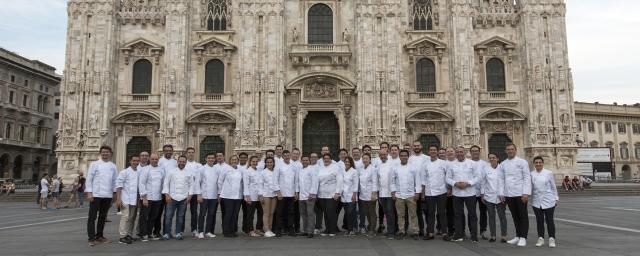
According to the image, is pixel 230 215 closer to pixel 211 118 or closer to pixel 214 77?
pixel 211 118

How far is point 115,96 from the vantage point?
32.4 metres

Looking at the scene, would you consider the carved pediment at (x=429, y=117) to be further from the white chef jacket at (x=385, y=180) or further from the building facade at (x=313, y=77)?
the white chef jacket at (x=385, y=180)

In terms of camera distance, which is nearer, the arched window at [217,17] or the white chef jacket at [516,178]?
the white chef jacket at [516,178]

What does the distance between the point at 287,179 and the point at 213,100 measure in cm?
2132

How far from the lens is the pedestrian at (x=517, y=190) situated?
32.9 ft

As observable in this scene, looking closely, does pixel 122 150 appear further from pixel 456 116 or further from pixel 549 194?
pixel 549 194

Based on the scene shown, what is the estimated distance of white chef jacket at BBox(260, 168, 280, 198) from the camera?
1181cm

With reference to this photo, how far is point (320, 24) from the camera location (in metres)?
33.2

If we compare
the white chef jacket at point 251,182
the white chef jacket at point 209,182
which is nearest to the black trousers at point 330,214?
the white chef jacket at point 251,182

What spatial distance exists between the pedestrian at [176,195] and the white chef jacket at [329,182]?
3.09 meters

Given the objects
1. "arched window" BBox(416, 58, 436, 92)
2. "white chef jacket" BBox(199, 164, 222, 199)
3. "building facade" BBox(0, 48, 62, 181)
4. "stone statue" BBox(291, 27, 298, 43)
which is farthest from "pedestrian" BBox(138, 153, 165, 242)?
"building facade" BBox(0, 48, 62, 181)

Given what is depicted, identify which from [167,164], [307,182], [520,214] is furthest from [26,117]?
[520,214]

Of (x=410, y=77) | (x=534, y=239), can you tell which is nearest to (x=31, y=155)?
(x=410, y=77)

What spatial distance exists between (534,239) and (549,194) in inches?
56.2
